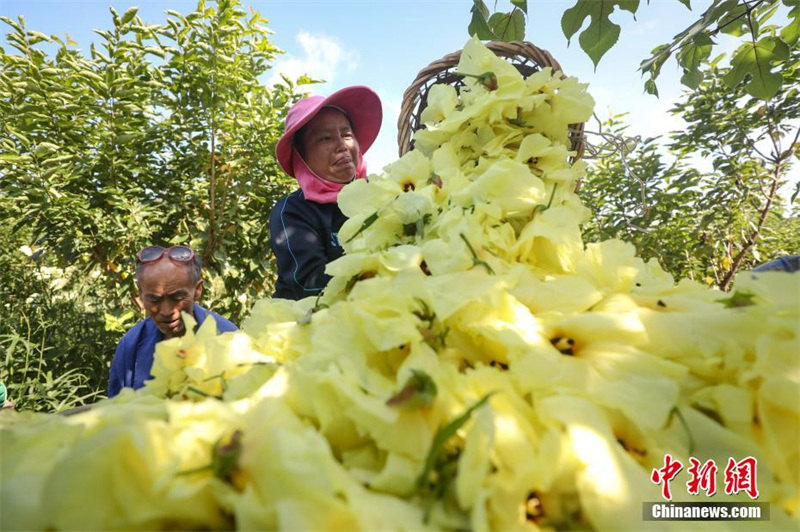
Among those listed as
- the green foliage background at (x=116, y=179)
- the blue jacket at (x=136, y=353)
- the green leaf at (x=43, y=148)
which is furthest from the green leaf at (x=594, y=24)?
the green leaf at (x=43, y=148)

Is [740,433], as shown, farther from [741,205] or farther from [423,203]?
[741,205]

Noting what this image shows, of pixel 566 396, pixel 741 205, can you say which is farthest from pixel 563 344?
pixel 741 205

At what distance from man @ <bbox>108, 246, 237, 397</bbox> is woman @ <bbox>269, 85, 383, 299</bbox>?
0.36m

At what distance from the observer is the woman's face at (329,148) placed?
153 centimetres

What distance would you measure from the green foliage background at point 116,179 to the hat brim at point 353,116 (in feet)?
4.44

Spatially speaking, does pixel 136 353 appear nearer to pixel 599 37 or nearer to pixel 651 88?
pixel 599 37

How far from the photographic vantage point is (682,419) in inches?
14.9

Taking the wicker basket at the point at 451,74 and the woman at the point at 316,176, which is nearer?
the wicker basket at the point at 451,74

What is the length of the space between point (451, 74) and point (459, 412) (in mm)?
1015

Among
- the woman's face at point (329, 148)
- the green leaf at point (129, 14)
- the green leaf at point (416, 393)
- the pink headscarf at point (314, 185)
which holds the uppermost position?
the green leaf at point (129, 14)

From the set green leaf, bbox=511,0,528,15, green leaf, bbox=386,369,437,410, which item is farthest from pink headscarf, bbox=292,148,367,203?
green leaf, bbox=386,369,437,410

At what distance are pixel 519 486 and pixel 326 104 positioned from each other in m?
1.49

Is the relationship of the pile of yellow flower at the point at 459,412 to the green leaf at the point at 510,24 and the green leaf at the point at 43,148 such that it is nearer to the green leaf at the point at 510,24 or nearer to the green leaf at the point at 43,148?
the green leaf at the point at 510,24

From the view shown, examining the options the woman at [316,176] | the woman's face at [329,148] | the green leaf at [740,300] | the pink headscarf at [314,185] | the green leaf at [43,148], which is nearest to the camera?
the green leaf at [740,300]
